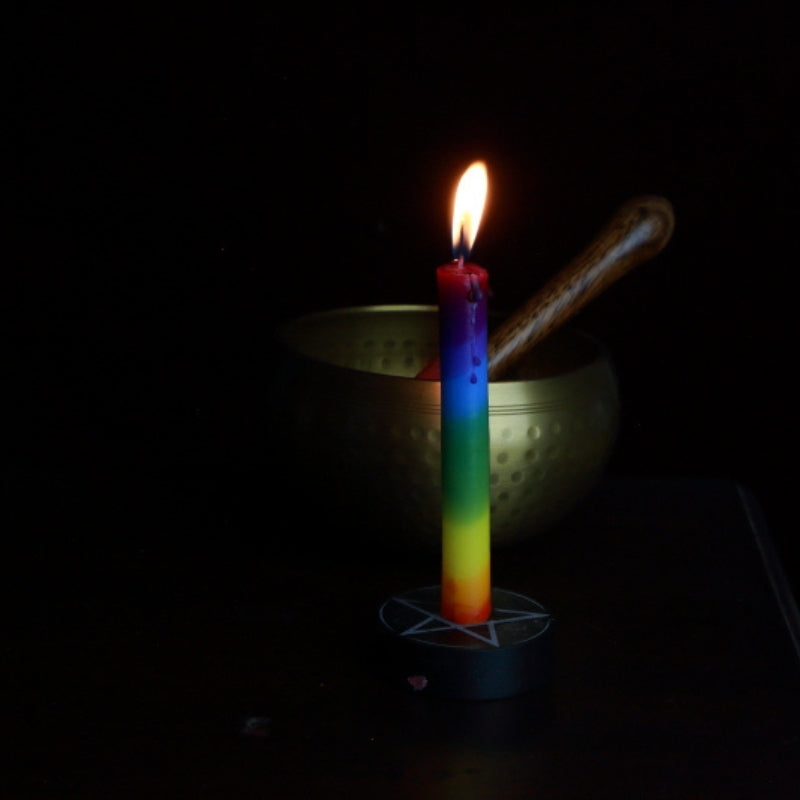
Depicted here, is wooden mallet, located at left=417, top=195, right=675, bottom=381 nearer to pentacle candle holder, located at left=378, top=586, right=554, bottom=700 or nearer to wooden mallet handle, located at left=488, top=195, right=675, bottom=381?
wooden mallet handle, located at left=488, top=195, right=675, bottom=381

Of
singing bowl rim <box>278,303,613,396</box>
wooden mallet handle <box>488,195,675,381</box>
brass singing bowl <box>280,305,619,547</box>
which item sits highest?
wooden mallet handle <box>488,195,675,381</box>

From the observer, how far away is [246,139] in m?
1.10

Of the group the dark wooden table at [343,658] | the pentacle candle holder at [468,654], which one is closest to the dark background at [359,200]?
the dark wooden table at [343,658]

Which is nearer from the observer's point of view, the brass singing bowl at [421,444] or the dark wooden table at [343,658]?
the dark wooden table at [343,658]

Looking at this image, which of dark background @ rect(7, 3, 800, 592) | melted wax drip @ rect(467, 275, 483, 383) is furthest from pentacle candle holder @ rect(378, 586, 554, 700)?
dark background @ rect(7, 3, 800, 592)

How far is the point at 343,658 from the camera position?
0.76m

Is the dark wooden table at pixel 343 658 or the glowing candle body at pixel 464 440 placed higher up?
the glowing candle body at pixel 464 440

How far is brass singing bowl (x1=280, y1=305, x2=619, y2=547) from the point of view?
811 mm

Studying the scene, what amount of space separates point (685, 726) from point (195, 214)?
592mm

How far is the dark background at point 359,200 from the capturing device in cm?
108

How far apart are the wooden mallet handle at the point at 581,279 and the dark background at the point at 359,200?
0.23m

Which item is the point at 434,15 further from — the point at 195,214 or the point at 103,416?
the point at 103,416

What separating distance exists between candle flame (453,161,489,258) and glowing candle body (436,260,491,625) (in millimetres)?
11

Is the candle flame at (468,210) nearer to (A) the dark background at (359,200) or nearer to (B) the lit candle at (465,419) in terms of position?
(B) the lit candle at (465,419)
